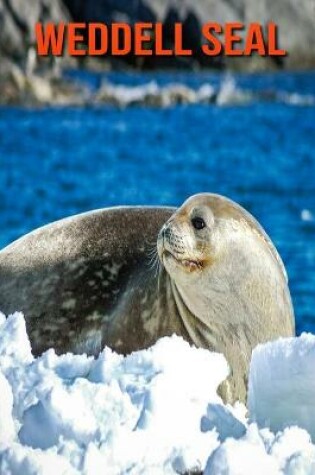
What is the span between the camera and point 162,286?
5328 millimetres

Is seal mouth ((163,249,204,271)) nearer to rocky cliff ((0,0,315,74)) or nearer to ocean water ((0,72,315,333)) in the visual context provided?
ocean water ((0,72,315,333))

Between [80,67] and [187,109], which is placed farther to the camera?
[80,67]

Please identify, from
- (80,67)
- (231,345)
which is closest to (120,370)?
(231,345)

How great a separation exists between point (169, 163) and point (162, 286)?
17.5m

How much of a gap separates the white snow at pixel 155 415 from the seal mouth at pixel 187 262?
109 centimetres

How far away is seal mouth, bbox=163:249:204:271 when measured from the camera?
199 inches

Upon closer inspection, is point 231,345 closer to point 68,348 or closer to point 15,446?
point 68,348

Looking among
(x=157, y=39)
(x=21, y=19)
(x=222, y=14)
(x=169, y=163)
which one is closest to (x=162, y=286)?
(x=157, y=39)

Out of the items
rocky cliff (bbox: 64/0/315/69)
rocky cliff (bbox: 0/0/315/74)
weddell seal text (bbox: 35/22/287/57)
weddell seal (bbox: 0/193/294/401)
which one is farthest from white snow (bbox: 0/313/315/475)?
rocky cliff (bbox: 64/0/315/69)

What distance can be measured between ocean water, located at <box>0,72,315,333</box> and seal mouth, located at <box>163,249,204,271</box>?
12.2 feet

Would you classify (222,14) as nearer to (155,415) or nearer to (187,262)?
(187,262)

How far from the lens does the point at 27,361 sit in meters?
4.07

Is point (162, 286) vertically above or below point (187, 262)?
below

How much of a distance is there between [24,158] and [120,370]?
19.5 metres
